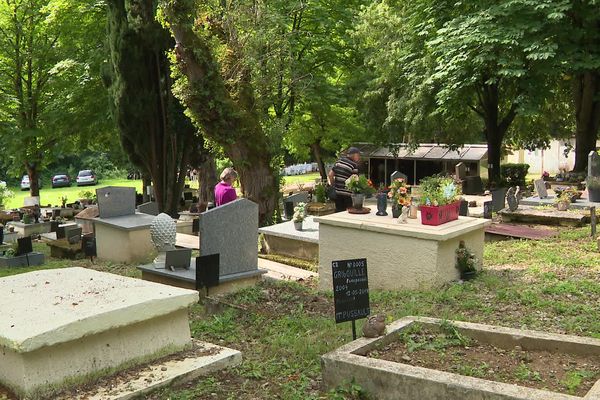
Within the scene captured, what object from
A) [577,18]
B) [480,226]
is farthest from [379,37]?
[480,226]

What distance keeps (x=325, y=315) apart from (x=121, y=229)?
23.2 ft

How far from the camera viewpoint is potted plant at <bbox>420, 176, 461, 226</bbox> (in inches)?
345

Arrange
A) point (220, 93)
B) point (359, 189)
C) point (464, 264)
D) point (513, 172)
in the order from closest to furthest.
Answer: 1. point (464, 264)
2. point (359, 189)
3. point (220, 93)
4. point (513, 172)

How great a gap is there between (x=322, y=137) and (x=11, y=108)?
14307 mm

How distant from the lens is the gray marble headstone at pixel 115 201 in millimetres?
13695

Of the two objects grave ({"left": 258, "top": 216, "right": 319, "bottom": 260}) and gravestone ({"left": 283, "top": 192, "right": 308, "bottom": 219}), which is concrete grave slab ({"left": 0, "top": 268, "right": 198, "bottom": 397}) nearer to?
grave ({"left": 258, "top": 216, "right": 319, "bottom": 260})

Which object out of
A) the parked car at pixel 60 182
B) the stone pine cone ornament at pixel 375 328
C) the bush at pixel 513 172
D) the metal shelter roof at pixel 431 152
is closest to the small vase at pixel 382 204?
the stone pine cone ornament at pixel 375 328

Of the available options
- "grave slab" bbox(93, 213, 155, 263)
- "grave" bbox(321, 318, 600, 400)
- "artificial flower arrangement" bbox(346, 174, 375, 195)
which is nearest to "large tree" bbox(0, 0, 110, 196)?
"grave slab" bbox(93, 213, 155, 263)

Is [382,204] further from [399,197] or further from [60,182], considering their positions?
[60,182]

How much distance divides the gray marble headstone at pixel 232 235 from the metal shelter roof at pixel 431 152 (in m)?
21.2

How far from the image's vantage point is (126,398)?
14.2 ft

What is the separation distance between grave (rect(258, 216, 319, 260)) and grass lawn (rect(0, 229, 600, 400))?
224cm

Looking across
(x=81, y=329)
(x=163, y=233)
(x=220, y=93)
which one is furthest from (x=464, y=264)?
(x=220, y=93)

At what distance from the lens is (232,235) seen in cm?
927
